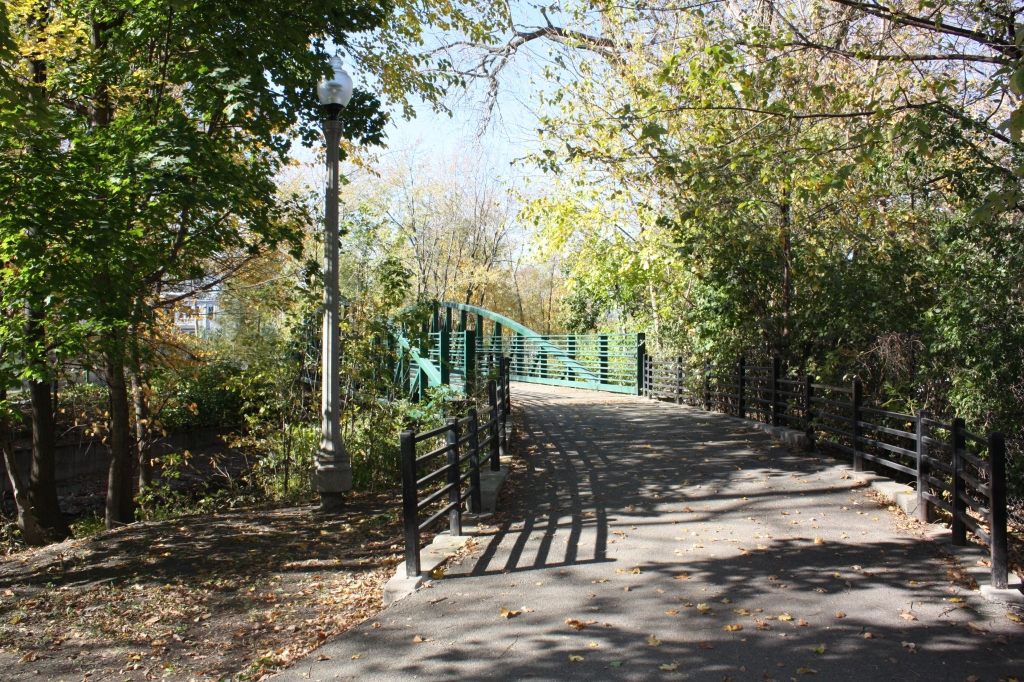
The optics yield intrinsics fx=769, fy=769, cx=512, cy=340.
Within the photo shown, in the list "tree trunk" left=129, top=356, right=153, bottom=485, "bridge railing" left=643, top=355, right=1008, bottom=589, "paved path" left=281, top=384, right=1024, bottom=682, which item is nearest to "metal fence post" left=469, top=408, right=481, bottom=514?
"paved path" left=281, top=384, right=1024, bottom=682

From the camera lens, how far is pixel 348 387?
12.0m

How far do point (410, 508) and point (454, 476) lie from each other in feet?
3.80

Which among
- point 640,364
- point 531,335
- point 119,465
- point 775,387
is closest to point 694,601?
point 775,387

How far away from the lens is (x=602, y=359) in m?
25.3

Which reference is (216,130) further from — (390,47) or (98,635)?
(98,635)

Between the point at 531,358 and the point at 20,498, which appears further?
the point at 531,358

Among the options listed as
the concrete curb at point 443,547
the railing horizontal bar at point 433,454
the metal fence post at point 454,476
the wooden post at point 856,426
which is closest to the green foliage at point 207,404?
the concrete curb at point 443,547

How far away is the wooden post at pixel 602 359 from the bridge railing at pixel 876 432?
131 inches

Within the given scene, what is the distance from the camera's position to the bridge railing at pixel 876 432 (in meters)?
5.65

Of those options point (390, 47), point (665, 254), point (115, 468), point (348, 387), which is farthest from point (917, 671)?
point (665, 254)

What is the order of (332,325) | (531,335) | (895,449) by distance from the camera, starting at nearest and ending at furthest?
(895,449)
(332,325)
(531,335)

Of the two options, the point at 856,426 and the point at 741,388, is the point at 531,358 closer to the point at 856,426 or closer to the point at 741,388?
the point at 741,388

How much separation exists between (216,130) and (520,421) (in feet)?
25.9

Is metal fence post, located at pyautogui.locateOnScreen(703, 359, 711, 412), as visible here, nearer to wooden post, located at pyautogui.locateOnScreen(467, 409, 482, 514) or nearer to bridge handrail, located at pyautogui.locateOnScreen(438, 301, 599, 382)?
bridge handrail, located at pyautogui.locateOnScreen(438, 301, 599, 382)
